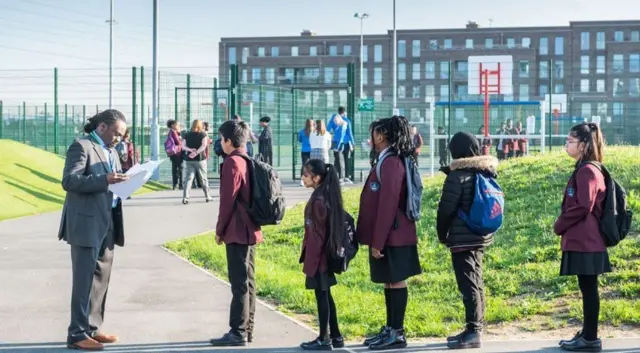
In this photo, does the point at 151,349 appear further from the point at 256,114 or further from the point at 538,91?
the point at 538,91

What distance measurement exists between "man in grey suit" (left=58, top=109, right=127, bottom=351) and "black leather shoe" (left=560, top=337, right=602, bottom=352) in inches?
140

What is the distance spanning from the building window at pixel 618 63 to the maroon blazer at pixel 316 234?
250 ft

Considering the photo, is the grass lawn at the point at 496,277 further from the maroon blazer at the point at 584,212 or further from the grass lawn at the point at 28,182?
the grass lawn at the point at 28,182

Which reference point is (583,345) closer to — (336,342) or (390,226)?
(390,226)

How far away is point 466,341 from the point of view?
26.4 ft

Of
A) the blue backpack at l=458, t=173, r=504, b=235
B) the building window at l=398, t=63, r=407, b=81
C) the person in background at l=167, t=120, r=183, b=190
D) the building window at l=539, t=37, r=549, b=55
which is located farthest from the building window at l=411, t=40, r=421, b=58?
the blue backpack at l=458, t=173, r=504, b=235

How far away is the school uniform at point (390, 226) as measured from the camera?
794cm

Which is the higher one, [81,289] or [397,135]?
[397,135]

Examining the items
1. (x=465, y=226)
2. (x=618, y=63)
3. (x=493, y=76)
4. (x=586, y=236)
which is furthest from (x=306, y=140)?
A: (x=618, y=63)

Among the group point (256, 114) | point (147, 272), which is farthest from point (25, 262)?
point (256, 114)

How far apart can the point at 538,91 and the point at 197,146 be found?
64.4 m

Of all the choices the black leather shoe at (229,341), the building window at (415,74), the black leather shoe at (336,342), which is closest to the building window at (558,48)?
the building window at (415,74)

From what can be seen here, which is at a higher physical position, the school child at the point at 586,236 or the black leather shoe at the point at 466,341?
the school child at the point at 586,236

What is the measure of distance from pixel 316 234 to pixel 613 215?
2254 millimetres
